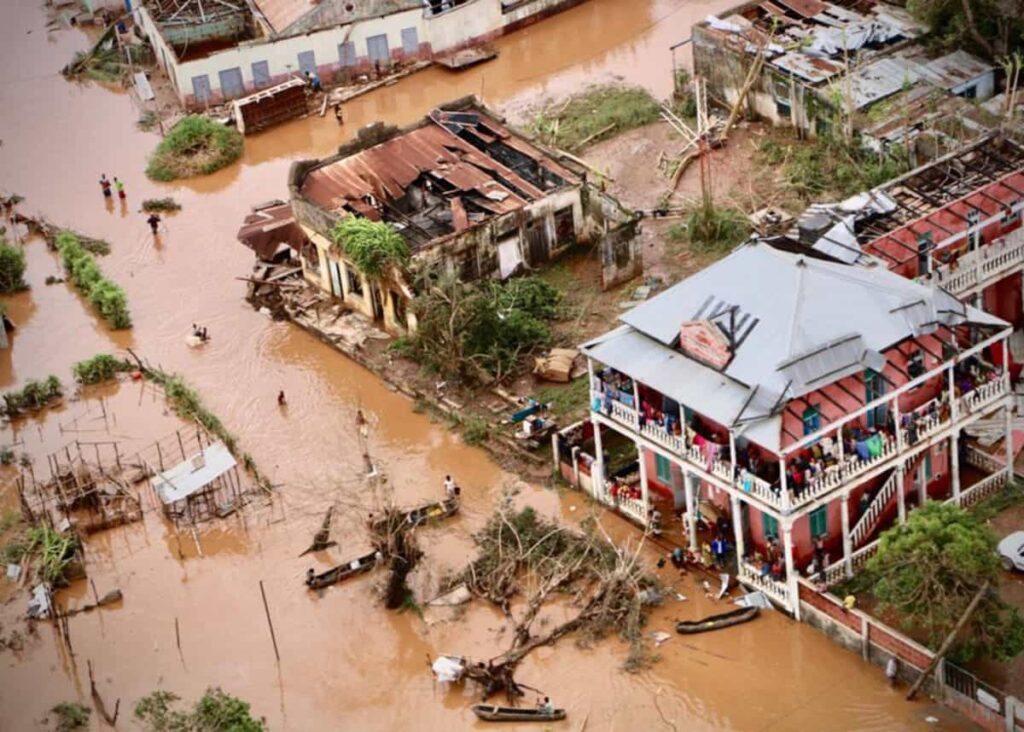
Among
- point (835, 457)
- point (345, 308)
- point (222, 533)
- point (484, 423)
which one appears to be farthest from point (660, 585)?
point (345, 308)

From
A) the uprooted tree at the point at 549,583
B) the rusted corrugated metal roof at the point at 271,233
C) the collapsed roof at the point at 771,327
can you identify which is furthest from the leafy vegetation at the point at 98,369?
the collapsed roof at the point at 771,327

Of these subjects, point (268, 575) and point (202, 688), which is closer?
point (202, 688)

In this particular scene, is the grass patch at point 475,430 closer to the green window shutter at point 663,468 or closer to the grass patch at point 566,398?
the grass patch at point 566,398

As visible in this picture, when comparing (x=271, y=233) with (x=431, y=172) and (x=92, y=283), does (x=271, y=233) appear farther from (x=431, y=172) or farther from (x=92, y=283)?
(x=92, y=283)

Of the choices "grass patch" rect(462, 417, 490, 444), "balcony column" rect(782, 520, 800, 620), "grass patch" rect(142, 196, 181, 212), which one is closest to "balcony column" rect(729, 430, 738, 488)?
"balcony column" rect(782, 520, 800, 620)

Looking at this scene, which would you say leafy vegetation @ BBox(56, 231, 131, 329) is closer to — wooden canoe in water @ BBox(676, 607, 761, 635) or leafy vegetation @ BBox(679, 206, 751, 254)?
leafy vegetation @ BBox(679, 206, 751, 254)

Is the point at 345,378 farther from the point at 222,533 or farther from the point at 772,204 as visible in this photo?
the point at 772,204

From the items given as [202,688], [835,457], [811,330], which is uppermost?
[811,330]
